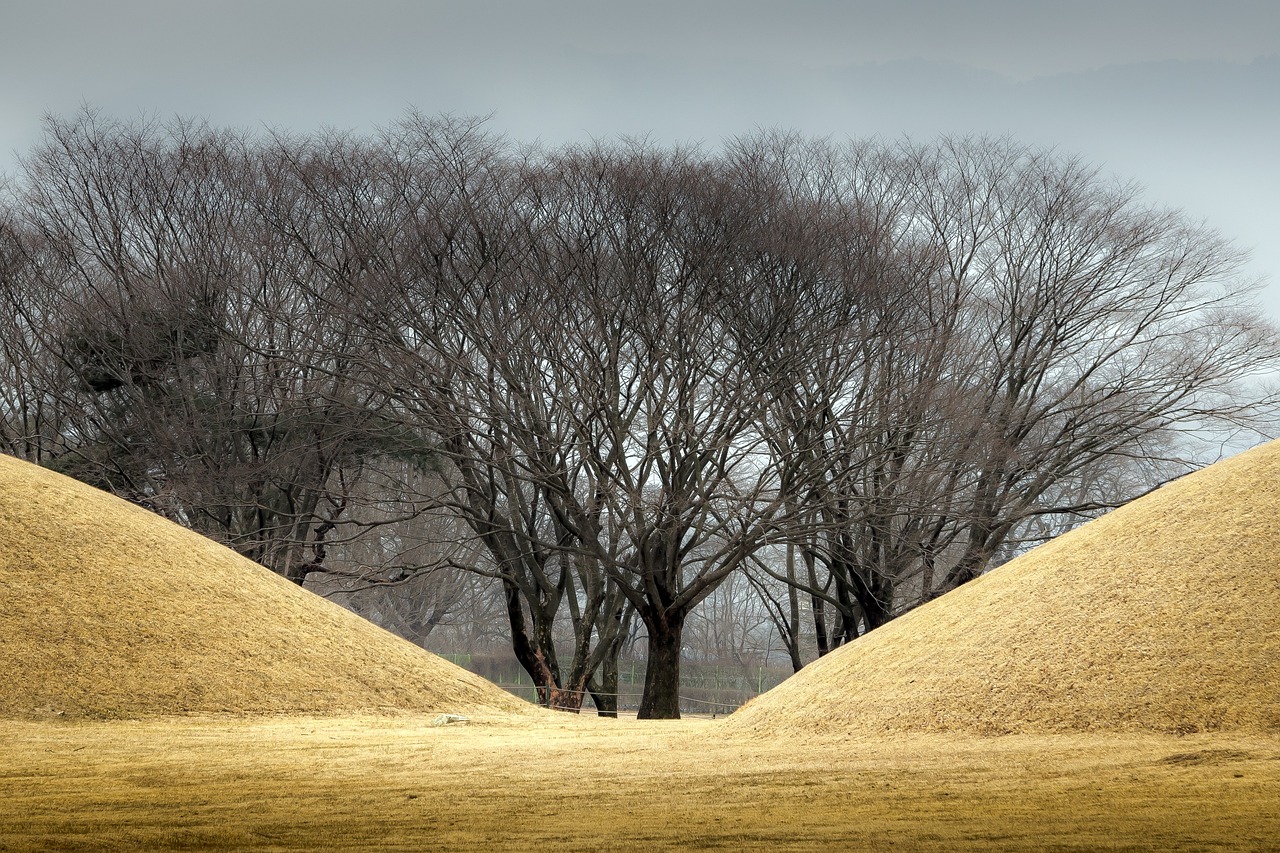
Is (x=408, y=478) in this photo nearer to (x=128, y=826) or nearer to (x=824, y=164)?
(x=824, y=164)

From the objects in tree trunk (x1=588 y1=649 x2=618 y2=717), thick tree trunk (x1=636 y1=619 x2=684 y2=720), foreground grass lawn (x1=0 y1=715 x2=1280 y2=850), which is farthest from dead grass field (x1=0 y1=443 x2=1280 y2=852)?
tree trunk (x1=588 y1=649 x2=618 y2=717)

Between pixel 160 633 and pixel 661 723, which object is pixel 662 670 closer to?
pixel 661 723

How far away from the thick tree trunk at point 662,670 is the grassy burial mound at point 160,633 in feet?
16.1

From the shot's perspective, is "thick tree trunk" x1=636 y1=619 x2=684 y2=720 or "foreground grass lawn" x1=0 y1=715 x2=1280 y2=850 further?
"thick tree trunk" x1=636 y1=619 x2=684 y2=720

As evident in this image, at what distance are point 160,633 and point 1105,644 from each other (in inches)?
341

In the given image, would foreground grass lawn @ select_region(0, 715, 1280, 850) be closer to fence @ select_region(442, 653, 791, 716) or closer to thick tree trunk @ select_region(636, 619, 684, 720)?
thick tree trunk @ select_region(636, 619, 684, 720)

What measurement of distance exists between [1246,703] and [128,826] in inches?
291

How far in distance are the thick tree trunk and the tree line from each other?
5cm

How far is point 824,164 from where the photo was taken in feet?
70.1

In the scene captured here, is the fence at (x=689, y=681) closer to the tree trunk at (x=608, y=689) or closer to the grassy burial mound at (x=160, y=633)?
the tree trunk at (x=608, y=689)

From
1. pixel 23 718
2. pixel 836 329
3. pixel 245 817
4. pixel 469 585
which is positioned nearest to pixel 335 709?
pixel 23 718

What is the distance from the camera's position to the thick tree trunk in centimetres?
1861

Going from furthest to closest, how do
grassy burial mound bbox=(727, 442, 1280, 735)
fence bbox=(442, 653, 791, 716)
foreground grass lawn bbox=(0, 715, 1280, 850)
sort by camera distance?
fence bbox=(442, 653, 791, 716)
grassy burial mound bbox=(727, 442, 1280, 735)
foreground grass lawn bbox=(0, 715, 1280, 850)

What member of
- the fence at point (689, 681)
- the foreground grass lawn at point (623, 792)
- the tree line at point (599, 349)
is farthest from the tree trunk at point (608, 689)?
the foreground grass lawn at point (623, 792)
